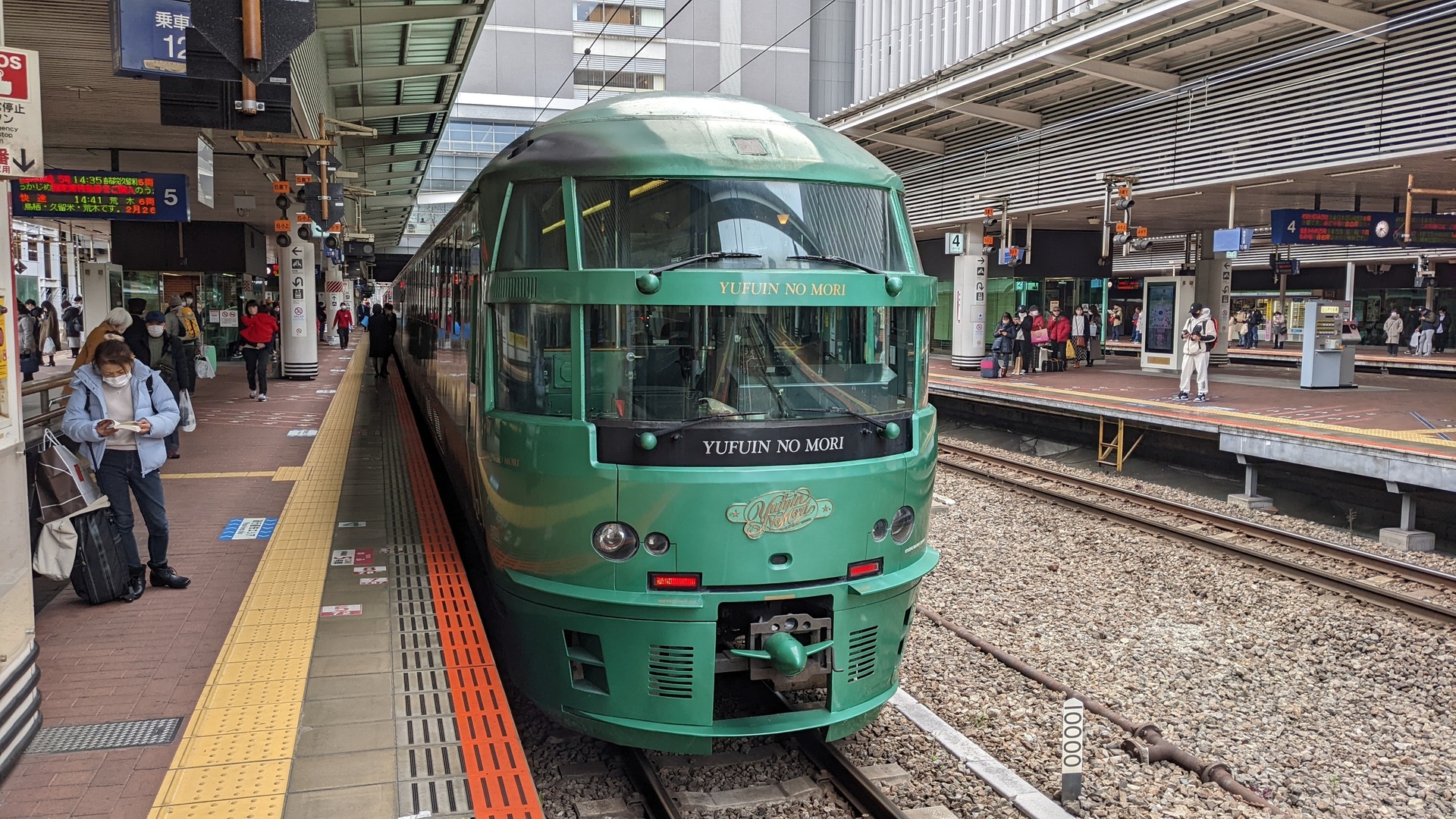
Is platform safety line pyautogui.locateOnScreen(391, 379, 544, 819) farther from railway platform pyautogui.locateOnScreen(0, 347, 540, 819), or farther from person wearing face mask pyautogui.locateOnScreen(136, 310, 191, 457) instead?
person wearing face mask pyautogui.locateOnScreen(136, 310, 191, 457)

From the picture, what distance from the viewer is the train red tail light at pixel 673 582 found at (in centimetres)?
504

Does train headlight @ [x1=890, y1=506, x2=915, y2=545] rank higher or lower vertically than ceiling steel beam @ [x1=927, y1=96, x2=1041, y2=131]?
lower

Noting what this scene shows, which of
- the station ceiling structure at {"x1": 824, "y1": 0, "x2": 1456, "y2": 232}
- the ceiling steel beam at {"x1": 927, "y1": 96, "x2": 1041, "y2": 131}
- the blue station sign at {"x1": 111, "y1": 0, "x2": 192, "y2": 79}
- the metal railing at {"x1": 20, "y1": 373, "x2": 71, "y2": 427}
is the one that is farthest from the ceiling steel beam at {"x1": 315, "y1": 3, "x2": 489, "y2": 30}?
the ceiling steel beam at {"x1": 927, "y1": 96, "x2": 1041, "y2": 131}

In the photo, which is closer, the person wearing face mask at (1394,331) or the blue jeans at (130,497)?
the blue jeans at (130,497)

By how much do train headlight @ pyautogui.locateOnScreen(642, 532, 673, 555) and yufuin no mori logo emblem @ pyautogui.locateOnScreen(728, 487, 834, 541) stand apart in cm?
32

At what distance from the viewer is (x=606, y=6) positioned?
58719 mm

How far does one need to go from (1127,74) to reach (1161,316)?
7.88 m

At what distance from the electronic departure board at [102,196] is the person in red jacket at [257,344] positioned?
4.57 metres

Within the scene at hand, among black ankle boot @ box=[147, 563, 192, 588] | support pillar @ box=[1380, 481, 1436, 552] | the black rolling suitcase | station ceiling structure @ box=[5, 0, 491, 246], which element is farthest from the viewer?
support pillar @ box=[1380, 481, 1436, 552]

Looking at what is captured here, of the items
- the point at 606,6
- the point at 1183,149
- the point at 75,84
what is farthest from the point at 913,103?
the point at 606,6

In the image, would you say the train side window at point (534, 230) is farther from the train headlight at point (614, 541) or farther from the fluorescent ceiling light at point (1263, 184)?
the fluorescent ceiling light at point (1263, 184)

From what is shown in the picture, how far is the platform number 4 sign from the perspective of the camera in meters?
4.34

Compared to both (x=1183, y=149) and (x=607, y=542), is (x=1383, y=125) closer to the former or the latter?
(x=1183, y=149)

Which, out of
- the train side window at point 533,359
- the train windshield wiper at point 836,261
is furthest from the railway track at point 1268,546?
the train side window at point 533,359
